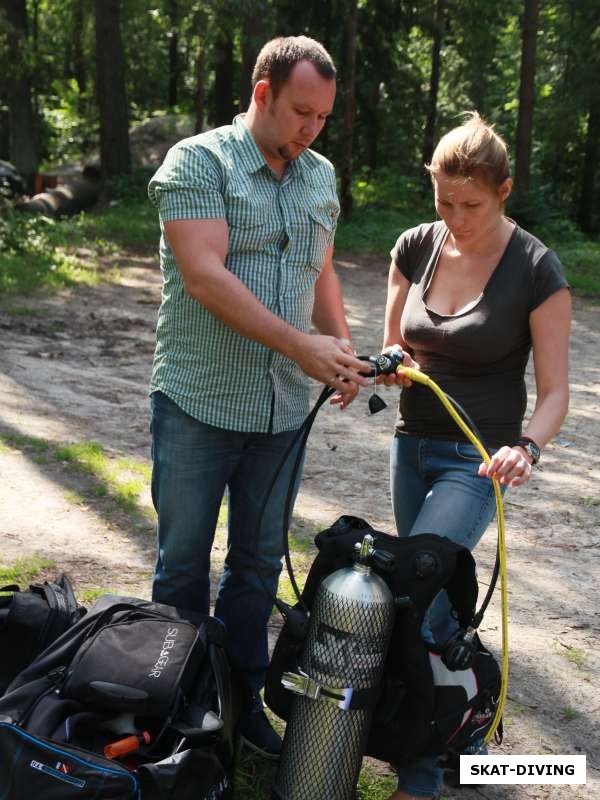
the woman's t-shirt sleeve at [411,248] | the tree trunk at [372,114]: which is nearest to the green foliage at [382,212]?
the tree trunk at [372,114]

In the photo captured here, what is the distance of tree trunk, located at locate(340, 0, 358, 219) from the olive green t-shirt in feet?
44.1

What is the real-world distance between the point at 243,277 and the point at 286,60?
59 cm

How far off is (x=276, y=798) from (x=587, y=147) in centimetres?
2065

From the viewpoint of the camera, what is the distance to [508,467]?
2.43 meters

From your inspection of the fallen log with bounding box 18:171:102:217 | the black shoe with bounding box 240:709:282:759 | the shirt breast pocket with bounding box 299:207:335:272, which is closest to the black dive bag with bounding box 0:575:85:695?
the black shoe with bounding box 240:709:282:759

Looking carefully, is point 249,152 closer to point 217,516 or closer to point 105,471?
point 217,516

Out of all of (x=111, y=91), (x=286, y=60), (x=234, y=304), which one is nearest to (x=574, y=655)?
(x=234, y=304)

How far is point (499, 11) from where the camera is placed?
2167 cm

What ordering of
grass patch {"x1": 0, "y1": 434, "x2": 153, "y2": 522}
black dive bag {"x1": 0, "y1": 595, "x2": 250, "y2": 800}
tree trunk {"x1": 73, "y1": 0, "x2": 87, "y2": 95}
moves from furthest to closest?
1. tree trunk {"x1": 73, "y1": 0, "x2": 87, "y2": 95}
2. grass patch {"x1": 0, "y1": 434, "x2": 153, "y2": 522}
3. black dive bag {"x1": 0, "y1": 595, "x2": 250, "y2": 800}

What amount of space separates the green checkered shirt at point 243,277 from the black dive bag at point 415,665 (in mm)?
464

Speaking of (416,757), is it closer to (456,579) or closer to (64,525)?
(456,579)

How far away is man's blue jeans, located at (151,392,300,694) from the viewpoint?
2740 millimetres

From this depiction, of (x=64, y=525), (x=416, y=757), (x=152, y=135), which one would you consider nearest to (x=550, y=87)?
(x=152, y=135)

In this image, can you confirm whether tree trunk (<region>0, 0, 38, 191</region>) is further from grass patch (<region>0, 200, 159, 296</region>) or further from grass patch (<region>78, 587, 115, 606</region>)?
grass patch (<region>78, 587, 115, 606</region>)
